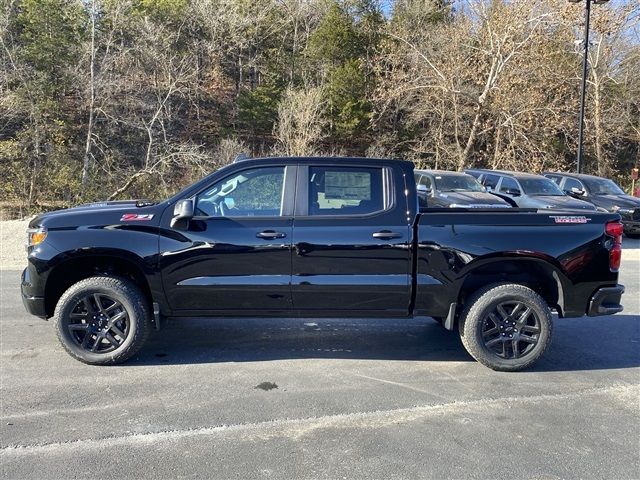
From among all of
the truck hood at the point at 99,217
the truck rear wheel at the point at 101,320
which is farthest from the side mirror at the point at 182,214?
the truck rear wheel at the point at 101,320

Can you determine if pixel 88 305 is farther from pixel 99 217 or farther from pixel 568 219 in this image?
pixel 568 219

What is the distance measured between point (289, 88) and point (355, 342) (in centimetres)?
2312

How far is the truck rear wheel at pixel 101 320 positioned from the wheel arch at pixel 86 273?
0.39ft

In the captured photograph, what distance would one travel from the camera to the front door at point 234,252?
4.68 meters

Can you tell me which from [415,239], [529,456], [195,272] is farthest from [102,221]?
[529,456]

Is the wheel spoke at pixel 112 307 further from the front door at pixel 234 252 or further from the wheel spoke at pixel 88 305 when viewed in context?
the front door at pixel 234 252

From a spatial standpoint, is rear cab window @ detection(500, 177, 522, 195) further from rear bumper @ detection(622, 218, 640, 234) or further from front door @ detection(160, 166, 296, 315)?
front door @ detection(160, 166, 296, 315)

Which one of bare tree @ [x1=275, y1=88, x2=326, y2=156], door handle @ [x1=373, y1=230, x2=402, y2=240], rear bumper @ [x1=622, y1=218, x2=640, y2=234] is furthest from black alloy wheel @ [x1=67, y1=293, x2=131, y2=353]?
bare tree @ [x1=275, y1=88, x2=326, y2=156]

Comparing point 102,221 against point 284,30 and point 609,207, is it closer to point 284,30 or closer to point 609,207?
point 609,207

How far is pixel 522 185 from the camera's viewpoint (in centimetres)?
1474

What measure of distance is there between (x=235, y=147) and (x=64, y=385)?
19669 millimetres

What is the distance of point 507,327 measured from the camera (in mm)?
4887

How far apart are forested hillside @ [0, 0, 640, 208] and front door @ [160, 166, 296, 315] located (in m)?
17.3

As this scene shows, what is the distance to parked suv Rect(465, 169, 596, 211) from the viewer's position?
549 inches
